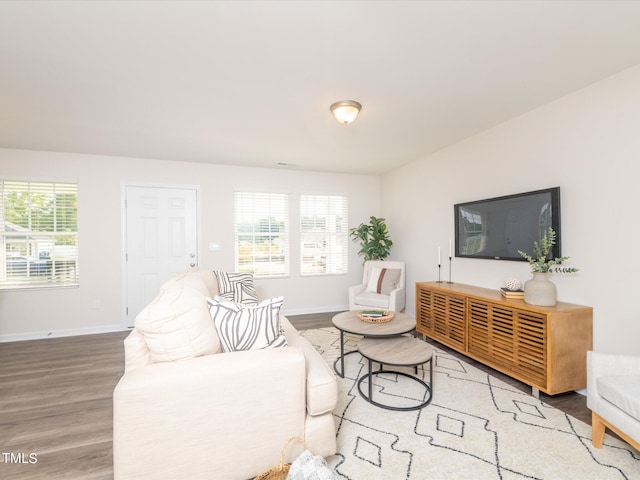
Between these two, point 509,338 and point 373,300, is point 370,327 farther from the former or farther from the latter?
point 373,300

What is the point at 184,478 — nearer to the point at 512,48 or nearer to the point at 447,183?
the point at 512,48

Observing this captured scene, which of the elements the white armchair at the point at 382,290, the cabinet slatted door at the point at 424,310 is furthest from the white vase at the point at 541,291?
the white armchair at the point at 382,290

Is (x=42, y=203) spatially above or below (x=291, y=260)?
above

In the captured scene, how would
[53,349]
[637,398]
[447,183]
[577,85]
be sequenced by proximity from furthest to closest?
[447,183] < [53,349] < [577,85] < [637,398]

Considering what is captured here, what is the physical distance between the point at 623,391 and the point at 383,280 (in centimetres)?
284

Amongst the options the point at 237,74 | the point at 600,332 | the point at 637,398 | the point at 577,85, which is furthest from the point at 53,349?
the point at 577,85

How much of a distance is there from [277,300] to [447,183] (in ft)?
9.86

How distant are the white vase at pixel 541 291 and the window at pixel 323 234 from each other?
3176 mm

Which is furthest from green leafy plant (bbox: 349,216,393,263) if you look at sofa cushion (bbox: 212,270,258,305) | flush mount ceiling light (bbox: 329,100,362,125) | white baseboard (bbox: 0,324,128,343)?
white baseboard (bbox: 0,324,128,343)

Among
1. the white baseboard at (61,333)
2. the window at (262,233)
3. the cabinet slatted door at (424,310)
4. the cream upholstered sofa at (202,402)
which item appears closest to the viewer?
the cream upholstered sofa at (202,402)

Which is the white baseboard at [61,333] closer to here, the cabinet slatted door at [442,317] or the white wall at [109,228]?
the white wall at [109,228]

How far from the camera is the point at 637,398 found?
58.3 inches

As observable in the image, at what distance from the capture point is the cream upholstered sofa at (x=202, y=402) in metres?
1.28

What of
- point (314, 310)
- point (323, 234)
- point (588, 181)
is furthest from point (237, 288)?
point (588, 181)
